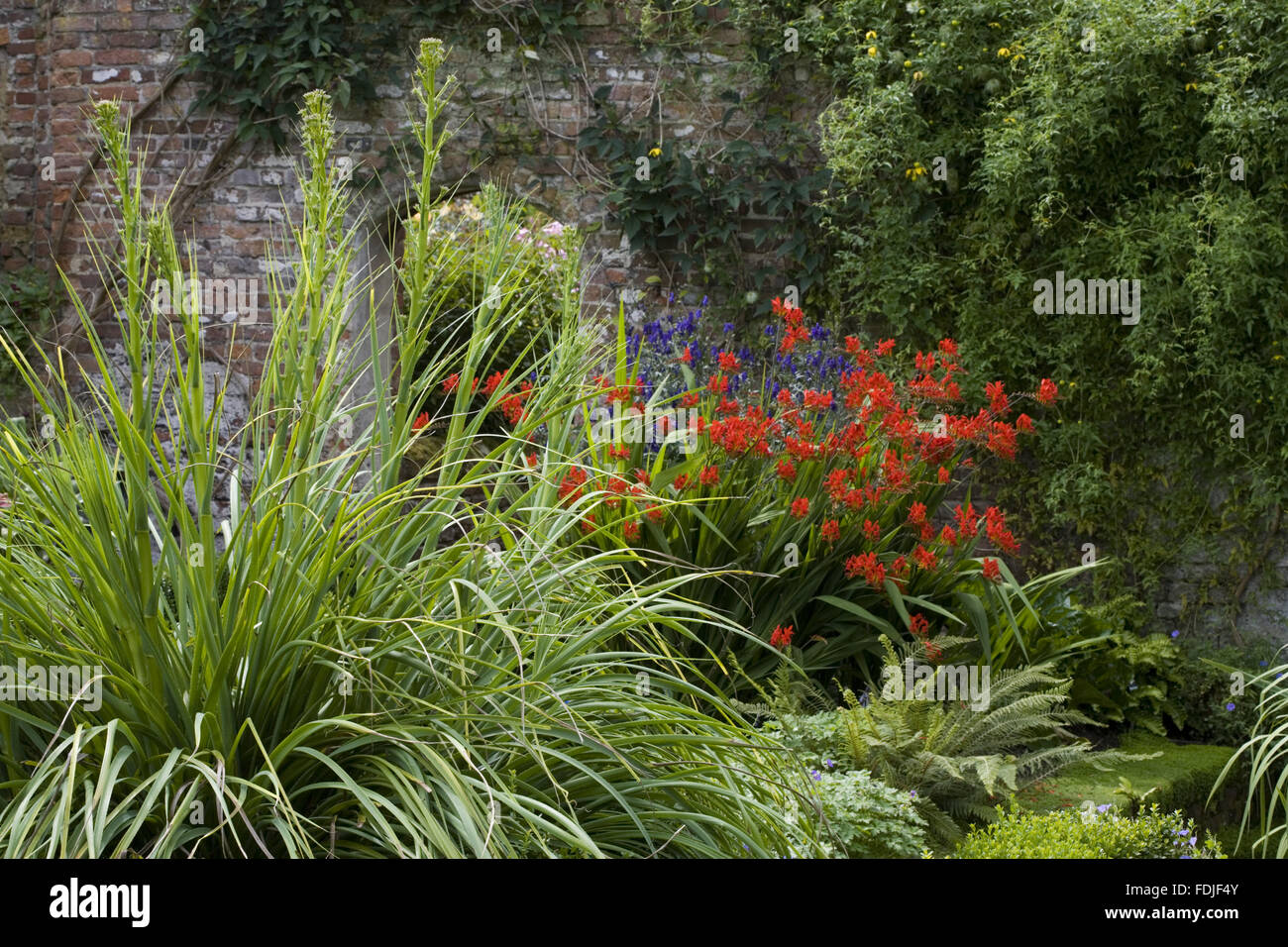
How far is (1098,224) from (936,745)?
3179 millimetres

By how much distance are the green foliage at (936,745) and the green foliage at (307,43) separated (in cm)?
437

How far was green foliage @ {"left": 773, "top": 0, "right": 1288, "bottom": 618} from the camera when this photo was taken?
516cm

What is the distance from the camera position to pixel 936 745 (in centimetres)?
324

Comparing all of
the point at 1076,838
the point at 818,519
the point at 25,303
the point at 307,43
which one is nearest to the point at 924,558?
the point at 818,519

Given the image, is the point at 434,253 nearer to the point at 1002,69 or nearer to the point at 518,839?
the point at 518,839

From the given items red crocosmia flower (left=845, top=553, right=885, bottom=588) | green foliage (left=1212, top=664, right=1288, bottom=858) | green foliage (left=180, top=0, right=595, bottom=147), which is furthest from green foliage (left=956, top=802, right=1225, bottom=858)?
green foliage (left=180, top=0, right=595, bottom=147)

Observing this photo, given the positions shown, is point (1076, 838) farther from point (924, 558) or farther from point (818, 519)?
point (818, 519)

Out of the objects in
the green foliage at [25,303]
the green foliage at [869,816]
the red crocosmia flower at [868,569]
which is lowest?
the green foliage at [869,816]

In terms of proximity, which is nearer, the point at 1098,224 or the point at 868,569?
the point at 868,569

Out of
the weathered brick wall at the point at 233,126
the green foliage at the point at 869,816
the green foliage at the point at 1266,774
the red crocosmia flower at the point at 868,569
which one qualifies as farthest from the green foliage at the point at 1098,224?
the green foliage at the point at 869,816

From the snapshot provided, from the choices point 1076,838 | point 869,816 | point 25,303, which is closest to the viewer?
point 869,816

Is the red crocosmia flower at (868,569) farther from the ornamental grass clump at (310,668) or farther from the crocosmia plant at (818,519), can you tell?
the ornamental grass clump at (310,668)

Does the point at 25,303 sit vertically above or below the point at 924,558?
above

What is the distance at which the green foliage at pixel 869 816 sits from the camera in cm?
267
